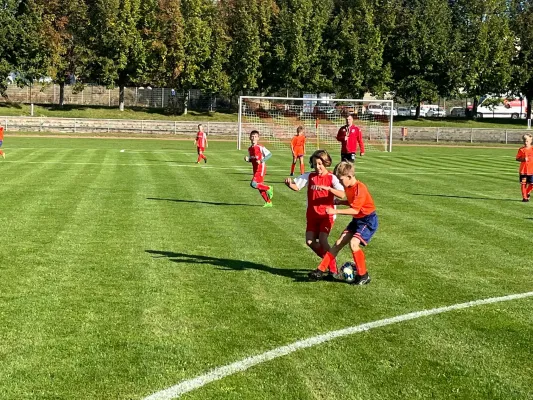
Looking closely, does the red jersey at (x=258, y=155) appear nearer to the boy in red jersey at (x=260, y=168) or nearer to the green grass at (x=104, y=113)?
the boy in red jersey at (x=260, y=168)

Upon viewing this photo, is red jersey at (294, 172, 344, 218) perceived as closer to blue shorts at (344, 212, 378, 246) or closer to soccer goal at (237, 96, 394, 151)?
blue shorts at (344, 212, 378, 246)

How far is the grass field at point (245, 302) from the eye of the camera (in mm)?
5328

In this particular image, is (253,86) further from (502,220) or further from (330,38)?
(502,220)

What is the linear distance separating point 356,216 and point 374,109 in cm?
3980

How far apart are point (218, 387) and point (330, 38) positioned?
7158cm

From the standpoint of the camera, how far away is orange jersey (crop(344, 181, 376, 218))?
820cm

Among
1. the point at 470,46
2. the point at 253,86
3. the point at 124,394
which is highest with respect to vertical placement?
the point at 470,46

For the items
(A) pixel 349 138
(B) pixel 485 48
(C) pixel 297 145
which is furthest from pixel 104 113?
(A) pixel 349 138

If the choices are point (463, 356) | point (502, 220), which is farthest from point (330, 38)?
point (463, 356)

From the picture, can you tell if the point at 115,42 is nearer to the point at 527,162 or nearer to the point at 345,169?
the point at 527,162

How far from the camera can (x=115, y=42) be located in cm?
6794

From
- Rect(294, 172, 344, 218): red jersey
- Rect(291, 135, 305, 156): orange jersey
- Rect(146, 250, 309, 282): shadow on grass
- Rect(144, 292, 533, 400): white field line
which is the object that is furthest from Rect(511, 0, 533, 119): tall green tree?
Rect(144, 292, 533, 400): white field line

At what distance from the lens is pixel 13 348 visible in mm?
5887

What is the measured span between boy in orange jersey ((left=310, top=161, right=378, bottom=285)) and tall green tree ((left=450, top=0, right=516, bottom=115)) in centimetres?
6662
